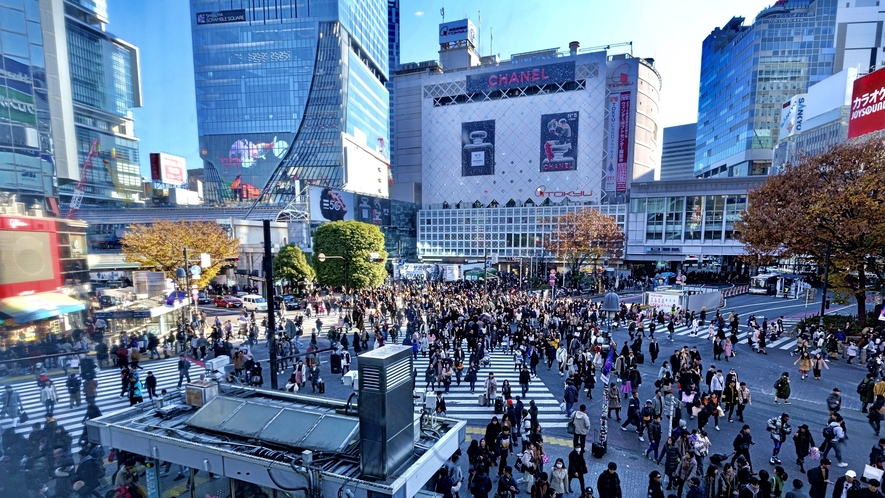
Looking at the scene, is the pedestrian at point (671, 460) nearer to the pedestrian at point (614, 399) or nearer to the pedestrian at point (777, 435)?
the pedestrian at point (777, 435)

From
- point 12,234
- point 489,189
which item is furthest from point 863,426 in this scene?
point 489,189

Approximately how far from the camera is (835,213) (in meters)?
17.8

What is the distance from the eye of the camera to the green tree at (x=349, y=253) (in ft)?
111

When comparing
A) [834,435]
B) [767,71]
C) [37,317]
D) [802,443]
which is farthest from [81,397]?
[767,71]

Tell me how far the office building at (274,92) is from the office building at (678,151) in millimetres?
117680

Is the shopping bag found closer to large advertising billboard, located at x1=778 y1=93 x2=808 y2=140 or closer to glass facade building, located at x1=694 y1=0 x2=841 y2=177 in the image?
large advertising billboard, located at x1=778 y1=93 x2=808 y2=140

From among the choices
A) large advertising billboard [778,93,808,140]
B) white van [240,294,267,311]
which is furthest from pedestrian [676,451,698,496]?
large advertising billboard [778,93,808,140]

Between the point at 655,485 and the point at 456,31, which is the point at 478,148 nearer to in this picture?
the point at 456,31

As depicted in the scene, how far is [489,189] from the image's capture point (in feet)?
203

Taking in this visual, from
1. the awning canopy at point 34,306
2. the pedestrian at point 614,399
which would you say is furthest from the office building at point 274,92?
the pedestrian at point 614,399

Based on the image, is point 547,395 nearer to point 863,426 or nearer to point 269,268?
point 863,426

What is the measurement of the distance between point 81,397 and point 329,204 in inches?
1358

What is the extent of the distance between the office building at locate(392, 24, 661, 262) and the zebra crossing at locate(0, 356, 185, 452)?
148 feet

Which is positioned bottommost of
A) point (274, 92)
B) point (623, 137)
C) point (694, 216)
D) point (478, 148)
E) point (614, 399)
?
point (614, 399)
